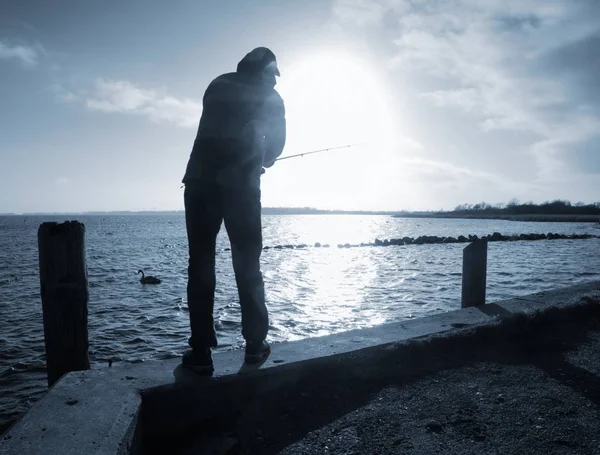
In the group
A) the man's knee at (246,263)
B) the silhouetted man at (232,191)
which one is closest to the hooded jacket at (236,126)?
the silhouetted man at (232,191)

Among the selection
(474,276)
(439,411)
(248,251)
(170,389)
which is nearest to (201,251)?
(248,251)

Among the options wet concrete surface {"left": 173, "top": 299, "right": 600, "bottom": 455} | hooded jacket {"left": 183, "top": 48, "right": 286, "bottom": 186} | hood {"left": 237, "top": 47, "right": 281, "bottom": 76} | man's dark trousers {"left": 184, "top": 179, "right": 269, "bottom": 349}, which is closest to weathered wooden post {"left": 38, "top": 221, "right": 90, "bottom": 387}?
man's dark trousers {"left": 184, "top": 179, "right": 269, "bottom": 349}

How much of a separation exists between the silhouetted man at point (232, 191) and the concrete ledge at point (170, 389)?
244 millimetres

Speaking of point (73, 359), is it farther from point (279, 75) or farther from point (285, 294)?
point (285, 294)

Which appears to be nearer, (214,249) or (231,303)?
(214,249)

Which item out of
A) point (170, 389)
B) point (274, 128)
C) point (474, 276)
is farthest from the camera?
point (474, 276)

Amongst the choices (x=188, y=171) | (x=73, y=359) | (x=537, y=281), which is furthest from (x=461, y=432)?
(x=537, y=281)

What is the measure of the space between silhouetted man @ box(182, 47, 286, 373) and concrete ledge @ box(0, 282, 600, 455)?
9.6 inches

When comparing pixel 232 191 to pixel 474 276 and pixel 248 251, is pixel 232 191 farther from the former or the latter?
pixel 474 276

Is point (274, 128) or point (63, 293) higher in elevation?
point (274, 128)

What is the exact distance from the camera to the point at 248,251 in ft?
10.8

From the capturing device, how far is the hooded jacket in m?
3.14

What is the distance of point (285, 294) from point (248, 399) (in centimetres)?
1056

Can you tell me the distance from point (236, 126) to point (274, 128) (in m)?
0.41
